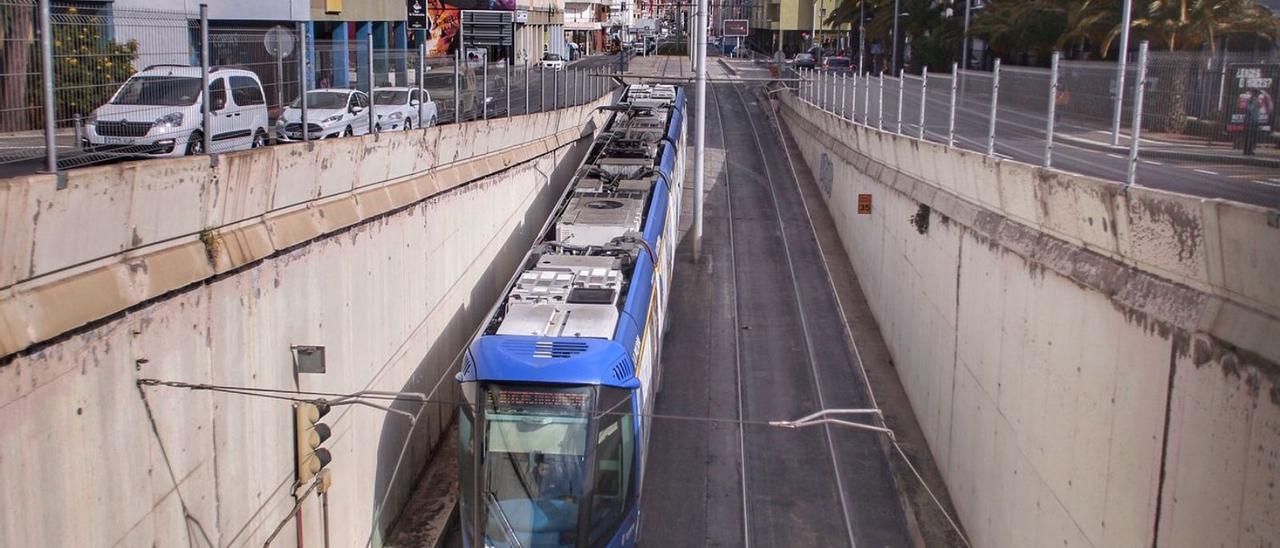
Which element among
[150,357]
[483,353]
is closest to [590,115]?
[483,353]

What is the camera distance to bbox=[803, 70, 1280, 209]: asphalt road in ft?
27.4

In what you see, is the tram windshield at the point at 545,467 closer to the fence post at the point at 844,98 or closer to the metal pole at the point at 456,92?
the metal pole at the point at 456,92

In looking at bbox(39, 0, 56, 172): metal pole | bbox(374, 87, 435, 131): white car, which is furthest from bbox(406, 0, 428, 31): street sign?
bbox(39, 0, 56, 172): metal pole

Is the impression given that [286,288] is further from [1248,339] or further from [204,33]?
[1248,339]

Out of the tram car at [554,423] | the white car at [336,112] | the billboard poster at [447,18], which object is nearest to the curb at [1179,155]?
the tram car at [554,423]

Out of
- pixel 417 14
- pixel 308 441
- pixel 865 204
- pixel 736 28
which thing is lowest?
pixel 308 441

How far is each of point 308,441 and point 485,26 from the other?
4200 cm

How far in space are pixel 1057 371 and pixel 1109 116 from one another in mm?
2618

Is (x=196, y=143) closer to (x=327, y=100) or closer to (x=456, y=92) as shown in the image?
(x=327, y=100)

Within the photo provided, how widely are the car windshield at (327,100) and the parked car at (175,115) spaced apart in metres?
5.12

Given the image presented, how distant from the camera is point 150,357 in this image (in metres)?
8.68

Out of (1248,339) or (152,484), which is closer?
(1248,339)

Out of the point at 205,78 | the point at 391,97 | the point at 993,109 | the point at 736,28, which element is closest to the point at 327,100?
the point at 391,97

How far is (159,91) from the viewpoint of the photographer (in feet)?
32.7
